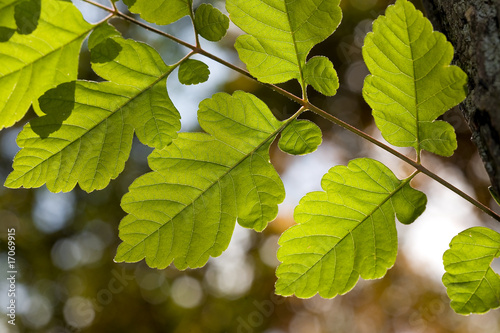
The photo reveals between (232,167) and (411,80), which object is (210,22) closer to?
(232,167)

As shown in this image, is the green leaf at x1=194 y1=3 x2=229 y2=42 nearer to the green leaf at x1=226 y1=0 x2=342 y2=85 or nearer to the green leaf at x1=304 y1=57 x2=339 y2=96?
the green leaf at x1=226 y1=0 x2=342 y2=85

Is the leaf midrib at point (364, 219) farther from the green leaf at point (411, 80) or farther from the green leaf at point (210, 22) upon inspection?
the green leaf at point (210, 22)

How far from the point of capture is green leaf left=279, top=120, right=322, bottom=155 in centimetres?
92

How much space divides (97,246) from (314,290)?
A: 584 centimetres

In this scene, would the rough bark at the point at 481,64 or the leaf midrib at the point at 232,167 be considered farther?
the leaf midrib at the point at 232,167

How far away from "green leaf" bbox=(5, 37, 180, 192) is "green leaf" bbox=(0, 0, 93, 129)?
39mm

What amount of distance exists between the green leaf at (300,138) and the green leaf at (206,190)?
3 centimetres

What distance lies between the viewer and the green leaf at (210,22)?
2.89 feet

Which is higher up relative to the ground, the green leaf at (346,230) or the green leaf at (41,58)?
the green leaf at (41,58)

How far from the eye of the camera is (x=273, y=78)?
906mm

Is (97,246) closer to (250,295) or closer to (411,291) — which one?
(250,295)

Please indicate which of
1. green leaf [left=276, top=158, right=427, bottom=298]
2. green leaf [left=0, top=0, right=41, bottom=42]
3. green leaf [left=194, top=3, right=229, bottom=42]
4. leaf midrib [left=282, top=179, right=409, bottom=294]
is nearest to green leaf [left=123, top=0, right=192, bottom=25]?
green leaf [left=194, top=3, right=229, bottom=42]

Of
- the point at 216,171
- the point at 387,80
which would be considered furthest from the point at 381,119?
the point at 216,171

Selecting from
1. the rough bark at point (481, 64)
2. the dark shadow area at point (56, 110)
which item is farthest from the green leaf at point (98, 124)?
the rough bark at point (481, 64)
